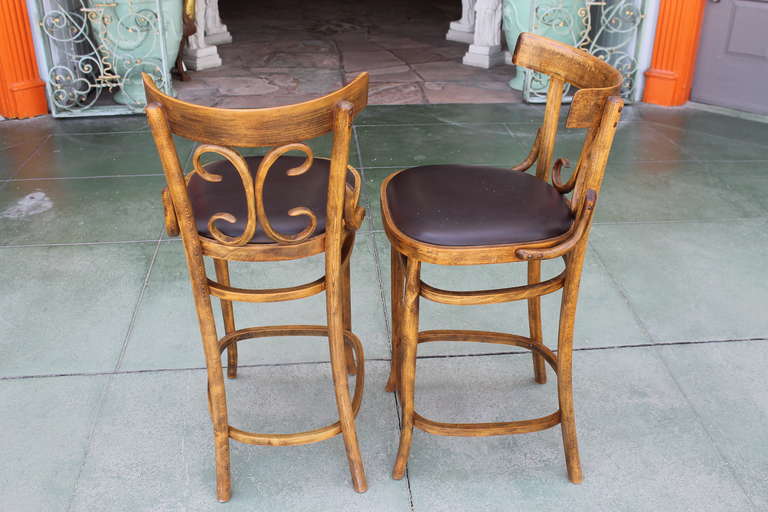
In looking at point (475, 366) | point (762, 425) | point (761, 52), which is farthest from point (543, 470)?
point (761, 52)

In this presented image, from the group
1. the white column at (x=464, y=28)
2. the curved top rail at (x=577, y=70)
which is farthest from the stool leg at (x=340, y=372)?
the white column at (x=464, y=28)

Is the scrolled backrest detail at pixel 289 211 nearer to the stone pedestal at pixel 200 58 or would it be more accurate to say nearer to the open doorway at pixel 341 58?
the open doorway at pixel 341 58

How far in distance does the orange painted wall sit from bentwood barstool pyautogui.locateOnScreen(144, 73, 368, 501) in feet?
9.92

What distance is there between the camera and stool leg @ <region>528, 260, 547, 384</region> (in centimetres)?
192

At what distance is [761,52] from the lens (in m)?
4.23

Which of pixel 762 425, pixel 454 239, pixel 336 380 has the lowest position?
pixel 762 425

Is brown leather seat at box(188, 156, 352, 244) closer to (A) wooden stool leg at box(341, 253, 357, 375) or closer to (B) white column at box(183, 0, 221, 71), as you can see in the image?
(A) wooden stool leg at box(341, 253, 357, 375)

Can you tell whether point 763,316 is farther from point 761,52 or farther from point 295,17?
point 295,17

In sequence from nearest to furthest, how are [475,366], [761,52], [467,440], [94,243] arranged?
[467,440]
[475,366]
[94,243]
[761,52]

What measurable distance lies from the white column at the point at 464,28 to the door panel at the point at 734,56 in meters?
2.29

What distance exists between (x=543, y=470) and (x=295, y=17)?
659 centimetres

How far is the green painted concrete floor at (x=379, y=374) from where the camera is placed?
1.73 metres

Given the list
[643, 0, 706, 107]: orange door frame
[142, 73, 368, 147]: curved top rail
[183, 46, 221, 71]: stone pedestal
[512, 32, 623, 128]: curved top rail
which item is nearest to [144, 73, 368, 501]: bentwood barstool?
[142, 73, 368, 147]: curved top rail

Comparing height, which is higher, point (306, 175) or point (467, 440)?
point (306, 175)
